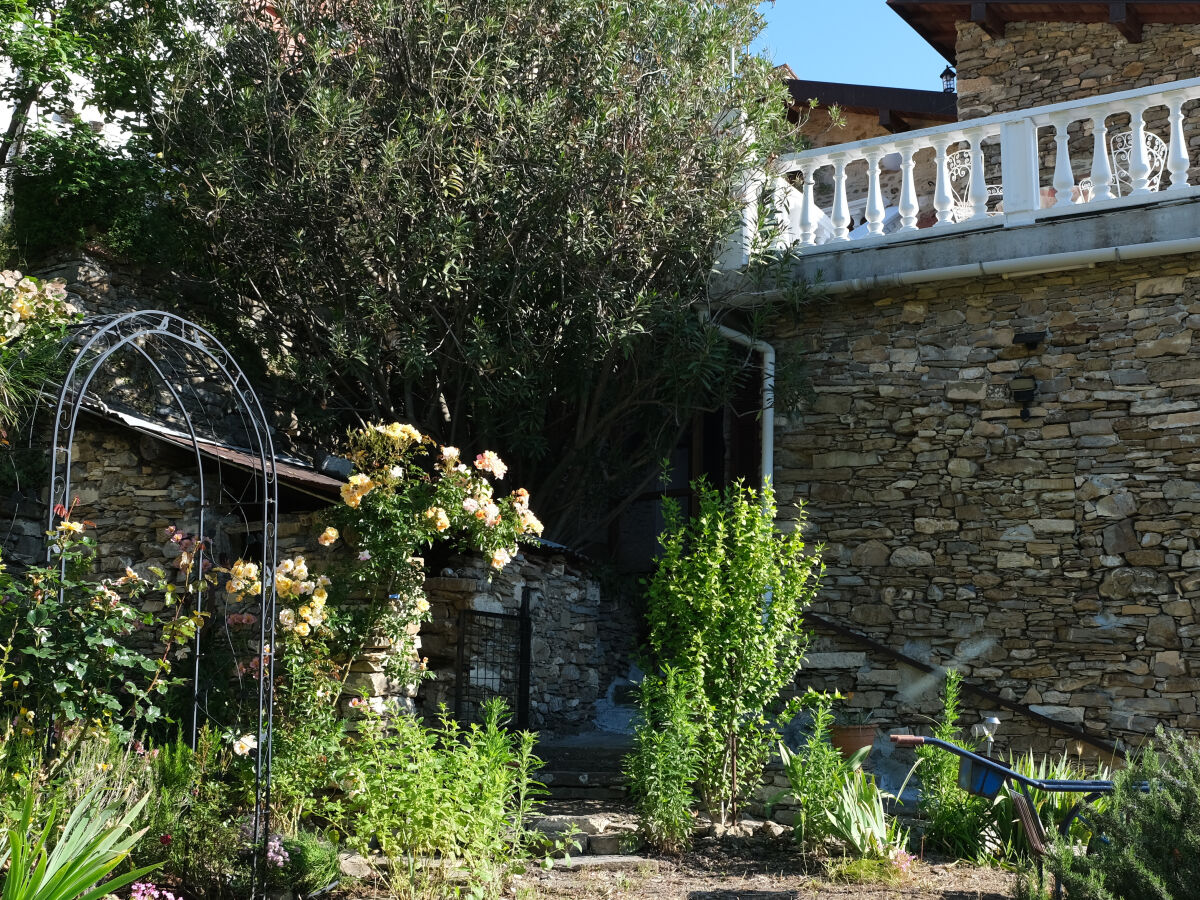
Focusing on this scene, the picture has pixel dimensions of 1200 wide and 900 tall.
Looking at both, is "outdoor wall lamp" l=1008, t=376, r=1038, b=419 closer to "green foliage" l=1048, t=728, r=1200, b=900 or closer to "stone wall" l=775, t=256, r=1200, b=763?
"stone wall" l=775, t=256, r=1200, b=763

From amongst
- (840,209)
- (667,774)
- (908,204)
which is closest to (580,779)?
(667,774)

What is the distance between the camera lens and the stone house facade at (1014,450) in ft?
23.6

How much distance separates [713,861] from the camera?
5535 mm

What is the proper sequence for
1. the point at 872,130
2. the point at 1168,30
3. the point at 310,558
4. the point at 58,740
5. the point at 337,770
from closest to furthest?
the point at 58,740 < the point at 337,770 < the point at 310,558 < the point at 1168,30 < the point at 872,130

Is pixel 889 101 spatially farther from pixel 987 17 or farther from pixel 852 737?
pixel 852 737

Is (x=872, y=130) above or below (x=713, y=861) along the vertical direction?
above

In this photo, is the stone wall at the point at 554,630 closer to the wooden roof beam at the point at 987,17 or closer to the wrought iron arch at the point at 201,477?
the wrought iron arch at the point at 201,477

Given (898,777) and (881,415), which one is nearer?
(898,777)

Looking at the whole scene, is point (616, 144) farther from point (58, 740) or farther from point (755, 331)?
point (58, 740)

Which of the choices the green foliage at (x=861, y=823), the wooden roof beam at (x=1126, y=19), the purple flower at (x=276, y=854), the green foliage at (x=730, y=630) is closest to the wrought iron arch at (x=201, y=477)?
the purple flower at (x=276, y=854)

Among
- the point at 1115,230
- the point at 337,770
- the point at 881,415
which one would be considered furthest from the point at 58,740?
the point at 1115,230

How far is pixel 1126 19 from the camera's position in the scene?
9891 millimetres

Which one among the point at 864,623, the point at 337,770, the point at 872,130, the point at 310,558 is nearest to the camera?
the point at 337,770

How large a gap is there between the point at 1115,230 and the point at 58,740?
643cm
